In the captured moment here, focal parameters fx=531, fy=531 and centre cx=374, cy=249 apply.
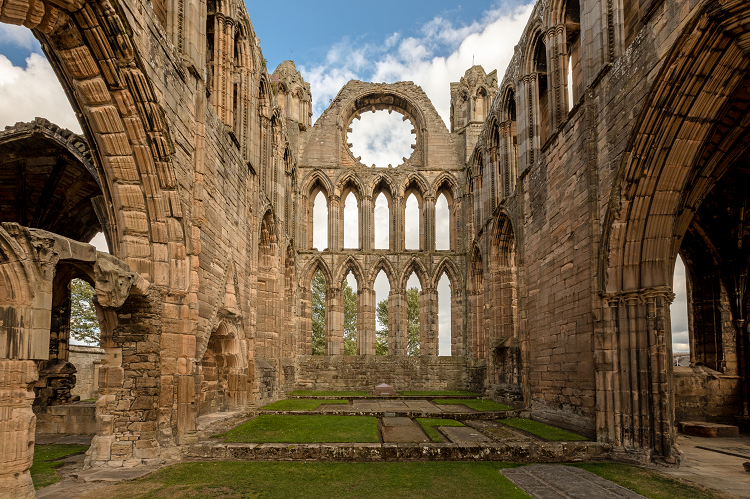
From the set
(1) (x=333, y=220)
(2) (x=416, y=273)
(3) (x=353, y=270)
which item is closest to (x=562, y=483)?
(2) (x=416, y=273)

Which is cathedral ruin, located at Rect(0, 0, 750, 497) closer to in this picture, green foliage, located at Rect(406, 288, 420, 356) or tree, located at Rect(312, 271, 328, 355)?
tree, located at Rect(312, 271, 328, 355)

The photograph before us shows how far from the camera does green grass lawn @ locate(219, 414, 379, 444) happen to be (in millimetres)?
8539

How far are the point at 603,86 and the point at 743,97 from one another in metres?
2.07

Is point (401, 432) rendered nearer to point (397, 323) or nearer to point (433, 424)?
point (433, 424)

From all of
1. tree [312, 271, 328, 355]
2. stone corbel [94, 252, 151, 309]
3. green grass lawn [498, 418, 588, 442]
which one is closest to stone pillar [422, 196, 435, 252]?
tree [312, 271, 328, 355]

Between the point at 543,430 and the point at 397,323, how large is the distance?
13.6m

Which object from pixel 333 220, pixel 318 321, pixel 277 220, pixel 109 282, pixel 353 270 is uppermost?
pixel 333 220

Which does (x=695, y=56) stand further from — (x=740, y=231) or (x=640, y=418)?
(x=740, y=231)

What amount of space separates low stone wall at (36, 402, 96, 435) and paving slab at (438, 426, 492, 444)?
6986mm

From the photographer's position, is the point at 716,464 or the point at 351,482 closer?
the point at 351,482

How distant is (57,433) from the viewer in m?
10.6

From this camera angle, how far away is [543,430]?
9664 mm

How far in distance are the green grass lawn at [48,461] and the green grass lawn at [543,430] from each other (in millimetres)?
7041

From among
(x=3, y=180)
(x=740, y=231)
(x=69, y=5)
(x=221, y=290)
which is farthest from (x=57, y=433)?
(x=740, y=231)
